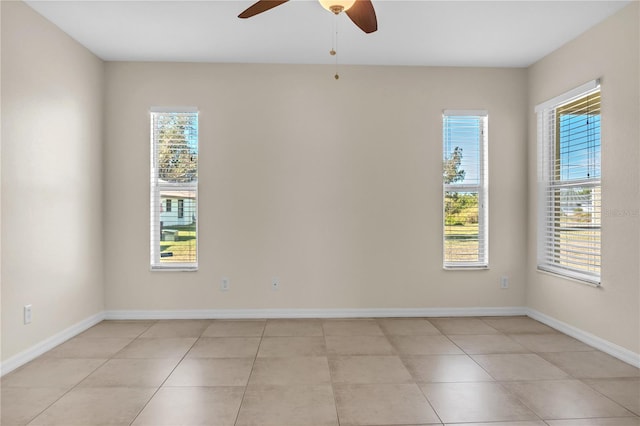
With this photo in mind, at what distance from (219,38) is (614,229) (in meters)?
3.74

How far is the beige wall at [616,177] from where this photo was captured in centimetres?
304

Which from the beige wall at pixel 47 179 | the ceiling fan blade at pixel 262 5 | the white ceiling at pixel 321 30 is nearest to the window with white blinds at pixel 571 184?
the white ceiling at pixel 321 30

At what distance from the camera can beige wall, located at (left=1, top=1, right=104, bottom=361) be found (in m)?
2.91

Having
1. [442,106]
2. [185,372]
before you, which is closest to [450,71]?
[442,106]

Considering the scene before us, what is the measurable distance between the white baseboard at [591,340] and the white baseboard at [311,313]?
323 millimetres

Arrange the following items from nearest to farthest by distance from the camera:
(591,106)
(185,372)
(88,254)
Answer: (185,372) < (591,106) < (88,254)

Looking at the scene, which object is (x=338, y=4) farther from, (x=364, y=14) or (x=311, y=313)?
(x=311, y=313)

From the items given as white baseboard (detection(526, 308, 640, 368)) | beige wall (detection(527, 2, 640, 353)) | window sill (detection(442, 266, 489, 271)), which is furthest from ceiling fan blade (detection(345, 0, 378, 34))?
white baseboard (detection(526, 308, 640, 368))

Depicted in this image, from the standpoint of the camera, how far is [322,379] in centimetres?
277

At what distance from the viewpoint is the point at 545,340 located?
3605 millimetres

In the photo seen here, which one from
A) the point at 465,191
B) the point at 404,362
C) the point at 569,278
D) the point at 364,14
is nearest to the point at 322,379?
the point at 404,362

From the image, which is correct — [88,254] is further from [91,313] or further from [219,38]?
[219,38]

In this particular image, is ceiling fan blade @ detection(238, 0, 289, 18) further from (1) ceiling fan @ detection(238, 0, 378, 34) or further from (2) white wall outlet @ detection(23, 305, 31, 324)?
(2) white wall outlet @ detection(23, 305, 31, 324)

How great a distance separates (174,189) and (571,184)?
3.95 meters
